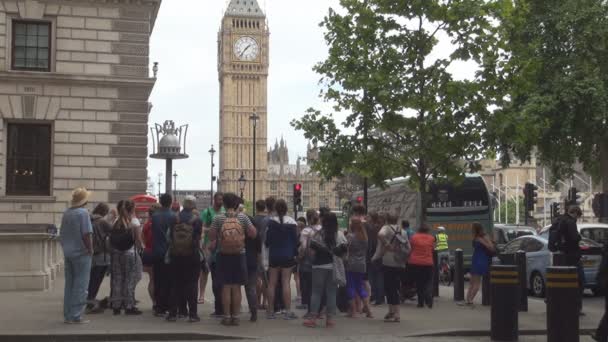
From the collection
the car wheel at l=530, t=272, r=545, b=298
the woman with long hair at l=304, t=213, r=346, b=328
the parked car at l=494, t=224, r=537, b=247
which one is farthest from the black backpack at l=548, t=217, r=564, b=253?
the parked car at l=494, t=224, r=537, b=247

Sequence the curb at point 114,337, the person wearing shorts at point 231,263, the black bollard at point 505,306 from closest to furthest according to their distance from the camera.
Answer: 1. the curb at point 114,337
2. the black bollard at point 505,306
3. the person wearing shorts at point 231,263

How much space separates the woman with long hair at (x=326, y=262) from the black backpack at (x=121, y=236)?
122 inches

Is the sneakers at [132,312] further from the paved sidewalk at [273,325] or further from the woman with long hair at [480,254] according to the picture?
the woman with long hair at [480,254]

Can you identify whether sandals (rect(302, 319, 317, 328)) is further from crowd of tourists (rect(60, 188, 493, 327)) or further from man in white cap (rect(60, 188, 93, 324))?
man in white cap (rect(60, 188, 93, 324))

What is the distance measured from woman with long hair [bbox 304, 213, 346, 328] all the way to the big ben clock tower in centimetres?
14574

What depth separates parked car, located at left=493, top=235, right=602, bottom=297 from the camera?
20141 millimetres

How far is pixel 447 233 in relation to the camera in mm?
29938

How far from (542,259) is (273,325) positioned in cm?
939

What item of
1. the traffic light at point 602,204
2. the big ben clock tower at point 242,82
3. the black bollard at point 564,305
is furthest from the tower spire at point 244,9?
the black bollard at point 564,305

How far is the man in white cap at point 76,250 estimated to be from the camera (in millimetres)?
12883

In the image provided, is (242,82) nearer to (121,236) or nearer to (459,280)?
(459,280)

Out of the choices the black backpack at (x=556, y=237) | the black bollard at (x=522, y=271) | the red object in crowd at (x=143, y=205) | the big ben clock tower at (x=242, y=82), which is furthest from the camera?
the big ben clock tower at (x=242, y=82)

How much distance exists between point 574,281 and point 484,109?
8.60 m

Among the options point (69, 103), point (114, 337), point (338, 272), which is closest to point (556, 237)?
point (338, 272)
